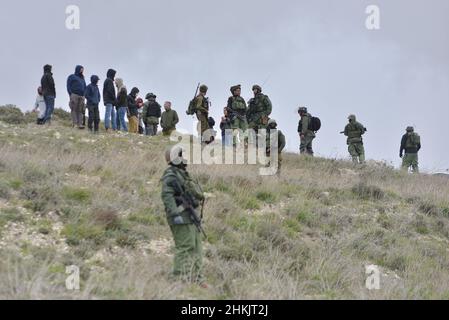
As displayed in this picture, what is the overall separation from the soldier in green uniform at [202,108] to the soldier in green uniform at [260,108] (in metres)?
1.41

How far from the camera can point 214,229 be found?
11172 mm

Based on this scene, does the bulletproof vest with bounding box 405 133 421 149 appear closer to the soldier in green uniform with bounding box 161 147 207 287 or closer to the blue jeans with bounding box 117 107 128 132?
the blue jeans with bounding box 117 107 128 132

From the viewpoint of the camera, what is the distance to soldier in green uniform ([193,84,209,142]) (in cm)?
1745

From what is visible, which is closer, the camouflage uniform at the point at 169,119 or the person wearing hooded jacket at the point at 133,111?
the camouflage uniform at the point at 169,119

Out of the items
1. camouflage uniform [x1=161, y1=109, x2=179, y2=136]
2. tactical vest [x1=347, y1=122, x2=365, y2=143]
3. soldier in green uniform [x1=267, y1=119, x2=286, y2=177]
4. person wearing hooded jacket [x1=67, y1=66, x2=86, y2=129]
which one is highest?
person wearing hooded jacket [x1=67, y1=66, x2=86, y2=129]

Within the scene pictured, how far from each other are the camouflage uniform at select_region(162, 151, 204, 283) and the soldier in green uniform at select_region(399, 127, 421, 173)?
13.8 m

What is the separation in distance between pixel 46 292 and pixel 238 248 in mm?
4093

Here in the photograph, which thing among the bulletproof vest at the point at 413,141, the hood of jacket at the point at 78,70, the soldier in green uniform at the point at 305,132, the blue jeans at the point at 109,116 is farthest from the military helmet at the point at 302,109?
the hood of jacket at the point at 78,70

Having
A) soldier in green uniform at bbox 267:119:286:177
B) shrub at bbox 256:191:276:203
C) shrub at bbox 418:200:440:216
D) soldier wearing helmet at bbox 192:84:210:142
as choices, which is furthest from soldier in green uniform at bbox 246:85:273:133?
shrub at bbox 418:200:440:216

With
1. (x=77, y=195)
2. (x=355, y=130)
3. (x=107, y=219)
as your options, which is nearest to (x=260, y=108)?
(x=355, y=130)

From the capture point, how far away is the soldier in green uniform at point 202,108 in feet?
57.2

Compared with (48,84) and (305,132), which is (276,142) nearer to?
(305,132)

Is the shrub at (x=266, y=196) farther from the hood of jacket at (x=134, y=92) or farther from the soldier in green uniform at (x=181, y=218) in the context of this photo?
the hood of jacket at (x=134, y=92)
